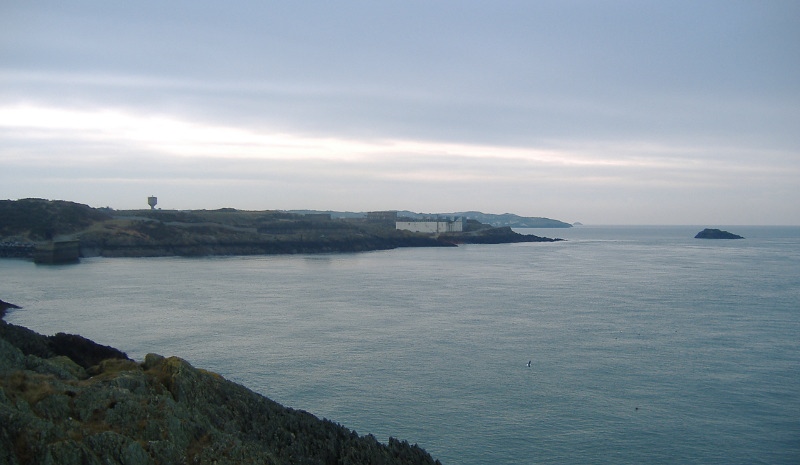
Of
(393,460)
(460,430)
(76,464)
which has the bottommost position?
(460,430)

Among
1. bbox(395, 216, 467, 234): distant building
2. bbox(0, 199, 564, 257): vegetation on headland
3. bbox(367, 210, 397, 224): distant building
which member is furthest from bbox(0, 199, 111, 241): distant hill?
bbox(367, 210, 397, 224): distant building

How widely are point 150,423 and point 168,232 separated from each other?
45.2 m

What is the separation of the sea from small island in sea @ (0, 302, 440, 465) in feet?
9.45

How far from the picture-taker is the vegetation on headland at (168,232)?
4328 centimetres

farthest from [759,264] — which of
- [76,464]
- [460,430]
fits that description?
[76,464]

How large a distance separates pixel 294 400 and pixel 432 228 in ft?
216

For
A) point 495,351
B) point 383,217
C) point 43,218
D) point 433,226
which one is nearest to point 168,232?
point 43,218

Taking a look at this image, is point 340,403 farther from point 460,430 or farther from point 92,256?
point 92,256

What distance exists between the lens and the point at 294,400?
10.7m

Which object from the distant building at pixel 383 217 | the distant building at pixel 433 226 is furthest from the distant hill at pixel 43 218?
the distant building at pixel 383 217

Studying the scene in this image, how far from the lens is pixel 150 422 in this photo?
497cm

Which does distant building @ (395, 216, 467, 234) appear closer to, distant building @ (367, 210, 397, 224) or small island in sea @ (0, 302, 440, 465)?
distant building @ (367, 210, 397, 224)

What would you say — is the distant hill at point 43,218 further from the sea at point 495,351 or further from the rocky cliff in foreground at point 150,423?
the rocky cliff in foreground at point 150,423

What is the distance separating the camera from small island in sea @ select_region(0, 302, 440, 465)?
4555 millimetres
